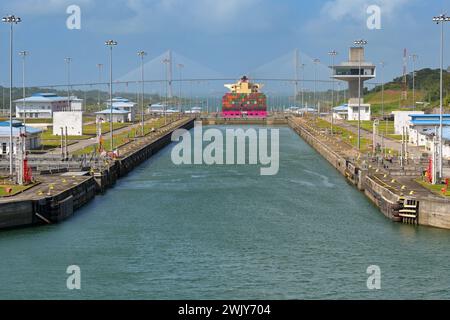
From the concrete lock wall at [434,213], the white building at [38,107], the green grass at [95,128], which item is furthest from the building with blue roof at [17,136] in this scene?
the white building at [38,107]

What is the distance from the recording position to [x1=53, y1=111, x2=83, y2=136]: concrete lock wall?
6456 centimetres

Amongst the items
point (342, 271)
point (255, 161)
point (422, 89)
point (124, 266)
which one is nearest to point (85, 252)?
point (124, 266)

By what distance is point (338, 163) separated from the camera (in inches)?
1934

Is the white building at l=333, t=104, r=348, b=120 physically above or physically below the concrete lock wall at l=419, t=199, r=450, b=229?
above

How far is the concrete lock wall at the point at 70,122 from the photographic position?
64562mm

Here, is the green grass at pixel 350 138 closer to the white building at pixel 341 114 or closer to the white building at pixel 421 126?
the white building at pixel 421 126

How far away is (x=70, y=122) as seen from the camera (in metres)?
64.9

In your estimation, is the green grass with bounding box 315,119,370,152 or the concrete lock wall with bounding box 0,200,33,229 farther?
the green grass with bounding box 315,119,370,152

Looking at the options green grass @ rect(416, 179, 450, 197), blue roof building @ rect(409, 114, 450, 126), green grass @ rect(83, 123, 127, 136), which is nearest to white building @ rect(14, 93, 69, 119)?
green grass @ rect(83, 123, 127, 136)

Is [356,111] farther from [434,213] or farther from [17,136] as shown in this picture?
[434,213]

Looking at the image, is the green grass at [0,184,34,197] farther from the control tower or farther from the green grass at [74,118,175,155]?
the control tower

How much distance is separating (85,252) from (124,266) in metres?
2.22
